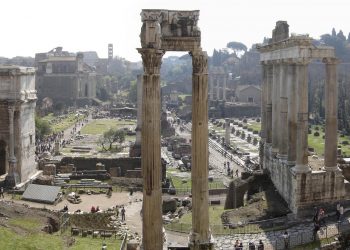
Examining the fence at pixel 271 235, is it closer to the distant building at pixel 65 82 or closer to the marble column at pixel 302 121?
the marble column at pixel 302 121

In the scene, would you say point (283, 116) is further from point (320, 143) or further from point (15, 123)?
point (320, 143)

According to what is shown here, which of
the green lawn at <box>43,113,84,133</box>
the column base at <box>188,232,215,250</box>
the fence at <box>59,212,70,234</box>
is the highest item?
the green lawn at <box>43,113,84,133</box>

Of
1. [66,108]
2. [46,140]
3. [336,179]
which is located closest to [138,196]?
[336,179]

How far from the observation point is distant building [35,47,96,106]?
114938 mm


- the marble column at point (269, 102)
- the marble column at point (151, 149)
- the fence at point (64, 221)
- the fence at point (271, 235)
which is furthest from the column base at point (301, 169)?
the marble column at point (151, 149)

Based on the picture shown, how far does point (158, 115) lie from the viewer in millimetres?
14336

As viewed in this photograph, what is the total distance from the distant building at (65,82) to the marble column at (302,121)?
3608 inches

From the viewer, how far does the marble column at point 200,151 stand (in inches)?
617

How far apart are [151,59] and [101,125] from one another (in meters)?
72.1

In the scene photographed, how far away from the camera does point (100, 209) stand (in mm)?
31625

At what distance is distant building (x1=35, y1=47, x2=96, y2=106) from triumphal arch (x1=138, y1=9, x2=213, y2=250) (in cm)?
9876

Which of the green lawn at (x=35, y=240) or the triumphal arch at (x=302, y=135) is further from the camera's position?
the triumphal arch at (x=302, y=135)

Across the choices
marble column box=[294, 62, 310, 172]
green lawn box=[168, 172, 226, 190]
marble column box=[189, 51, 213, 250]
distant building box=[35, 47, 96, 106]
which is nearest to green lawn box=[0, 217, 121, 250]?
marble column box=[189, 51, 213, 250]

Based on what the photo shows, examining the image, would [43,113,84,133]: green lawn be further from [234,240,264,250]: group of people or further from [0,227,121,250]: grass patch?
[234,240,264,250]: group of people
